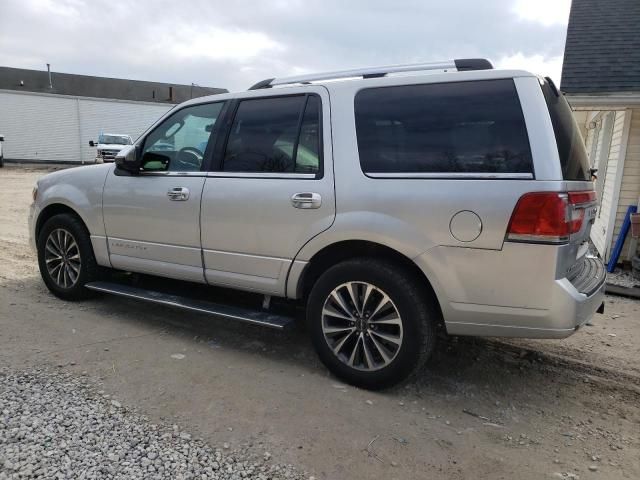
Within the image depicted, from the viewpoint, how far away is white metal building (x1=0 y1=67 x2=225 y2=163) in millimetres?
30797

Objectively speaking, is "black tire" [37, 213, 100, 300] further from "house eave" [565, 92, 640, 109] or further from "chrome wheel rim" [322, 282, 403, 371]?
"house eave" [565, 92, 640, 109]

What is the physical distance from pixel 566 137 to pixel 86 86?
41566mm

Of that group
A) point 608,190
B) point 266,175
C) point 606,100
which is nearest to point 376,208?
point 266,175

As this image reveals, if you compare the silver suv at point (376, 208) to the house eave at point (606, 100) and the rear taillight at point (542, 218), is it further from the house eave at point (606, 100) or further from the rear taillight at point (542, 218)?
the house eave at point (606, 100)

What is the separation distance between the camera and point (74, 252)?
484 centimetres

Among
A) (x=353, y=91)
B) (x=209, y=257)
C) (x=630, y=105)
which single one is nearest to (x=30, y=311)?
(x=209, y=257)

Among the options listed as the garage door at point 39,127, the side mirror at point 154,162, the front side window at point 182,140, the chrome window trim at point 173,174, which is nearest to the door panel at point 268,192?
the chrome window trim at point 173,174

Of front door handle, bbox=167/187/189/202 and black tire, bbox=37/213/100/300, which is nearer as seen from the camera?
front door handle, bbox=167/187/189/202

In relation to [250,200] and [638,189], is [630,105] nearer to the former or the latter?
[638,189]

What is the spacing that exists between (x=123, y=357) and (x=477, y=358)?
2.77 m

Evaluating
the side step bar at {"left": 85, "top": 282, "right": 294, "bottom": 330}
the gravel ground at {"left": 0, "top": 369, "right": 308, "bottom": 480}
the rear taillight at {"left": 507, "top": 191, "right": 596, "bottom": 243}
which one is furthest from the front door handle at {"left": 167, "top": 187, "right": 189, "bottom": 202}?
the rear taillight at {"left": 507, "top": 191, "right": 596, "bottom": 243}

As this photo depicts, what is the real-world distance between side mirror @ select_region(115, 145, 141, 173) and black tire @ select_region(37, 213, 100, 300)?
88 cm

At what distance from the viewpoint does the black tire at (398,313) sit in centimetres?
315

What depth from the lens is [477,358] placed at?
3.98 meters
